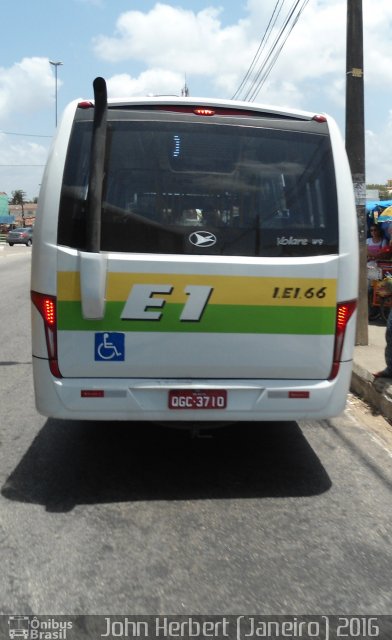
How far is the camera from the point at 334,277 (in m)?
4.39

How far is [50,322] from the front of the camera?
4.32 m

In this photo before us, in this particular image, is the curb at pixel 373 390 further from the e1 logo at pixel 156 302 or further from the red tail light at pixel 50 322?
the red tail light at pixel 50 322

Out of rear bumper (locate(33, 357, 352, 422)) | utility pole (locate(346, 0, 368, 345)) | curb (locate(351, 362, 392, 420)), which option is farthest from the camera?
utility pole (locate(346, 0, 368, 345))

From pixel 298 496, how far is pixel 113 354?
1.53 m

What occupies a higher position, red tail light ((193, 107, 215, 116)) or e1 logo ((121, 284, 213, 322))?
red tail light ((193, 107, 215, 116))

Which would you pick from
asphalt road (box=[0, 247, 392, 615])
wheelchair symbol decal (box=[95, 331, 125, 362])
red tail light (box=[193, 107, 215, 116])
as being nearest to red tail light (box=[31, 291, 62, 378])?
wheelchair symbol decal (box=[95, 331, 125, 362])

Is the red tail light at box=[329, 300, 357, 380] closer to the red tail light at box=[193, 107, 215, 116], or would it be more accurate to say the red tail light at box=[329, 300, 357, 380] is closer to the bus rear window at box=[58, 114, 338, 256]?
the bus rear window at box=[58, 114, 338, 256]

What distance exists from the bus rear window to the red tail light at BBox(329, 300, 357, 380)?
366mm

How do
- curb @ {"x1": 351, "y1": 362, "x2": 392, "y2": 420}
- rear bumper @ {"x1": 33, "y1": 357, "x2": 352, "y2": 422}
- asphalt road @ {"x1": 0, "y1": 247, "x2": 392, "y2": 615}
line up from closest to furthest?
1. asphalt road @ {"x1": 0, "y1": 247, "x2": 392, "y2": 615}
2. rear bumper @ {"x1": 33, "y1": 357, "x2": 352, "y2": 422}
3. curb @ {"x1": 351, "y1": 362, "x2": 392, "y2": 420}

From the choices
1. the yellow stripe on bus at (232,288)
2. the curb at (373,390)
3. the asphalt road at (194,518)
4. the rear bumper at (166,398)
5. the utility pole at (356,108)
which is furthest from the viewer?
the utility pole at (356,108)

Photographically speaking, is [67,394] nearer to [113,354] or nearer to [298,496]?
[113,354]

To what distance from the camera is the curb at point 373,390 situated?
21.7ft

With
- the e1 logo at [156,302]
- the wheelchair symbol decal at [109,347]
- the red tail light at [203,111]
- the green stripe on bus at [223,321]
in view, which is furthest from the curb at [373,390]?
the red tail light at [203,111]

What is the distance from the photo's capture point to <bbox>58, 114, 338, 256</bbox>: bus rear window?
14.2ft
